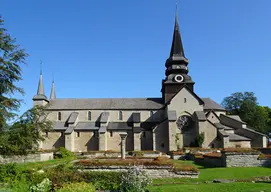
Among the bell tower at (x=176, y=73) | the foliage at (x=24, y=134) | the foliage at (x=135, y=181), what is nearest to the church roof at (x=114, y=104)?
the bell tower at (x=176, y=73)

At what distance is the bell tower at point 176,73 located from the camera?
47312mm

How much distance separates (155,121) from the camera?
47.3 meters

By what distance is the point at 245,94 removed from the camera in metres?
80.7

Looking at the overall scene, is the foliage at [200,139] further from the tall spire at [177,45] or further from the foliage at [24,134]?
the foliage at [24,134]

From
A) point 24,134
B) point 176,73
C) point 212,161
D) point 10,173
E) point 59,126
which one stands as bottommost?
point 212,161

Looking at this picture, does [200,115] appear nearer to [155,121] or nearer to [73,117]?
[155,121]

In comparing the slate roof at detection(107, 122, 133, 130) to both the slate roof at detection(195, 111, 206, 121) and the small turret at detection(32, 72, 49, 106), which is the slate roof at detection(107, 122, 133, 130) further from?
the small turret at detection(32, 72, 49, 106)

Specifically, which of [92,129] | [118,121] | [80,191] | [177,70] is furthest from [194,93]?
[80,191]

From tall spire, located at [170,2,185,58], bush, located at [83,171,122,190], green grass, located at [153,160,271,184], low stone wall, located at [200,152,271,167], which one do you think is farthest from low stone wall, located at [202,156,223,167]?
tall spire, located at [170,2,185,58]

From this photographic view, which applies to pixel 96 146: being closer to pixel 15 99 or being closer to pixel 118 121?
pixel 118 121

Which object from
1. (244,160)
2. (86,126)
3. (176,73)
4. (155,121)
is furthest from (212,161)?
(86,126)

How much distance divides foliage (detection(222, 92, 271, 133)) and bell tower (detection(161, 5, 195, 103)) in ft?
108

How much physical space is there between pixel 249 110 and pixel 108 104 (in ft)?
154

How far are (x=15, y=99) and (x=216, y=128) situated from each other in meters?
34.9
